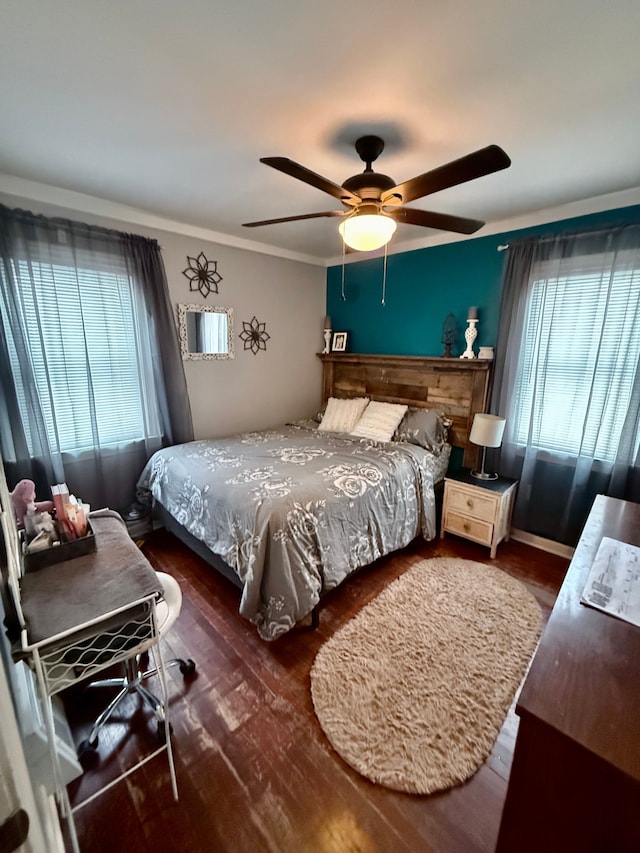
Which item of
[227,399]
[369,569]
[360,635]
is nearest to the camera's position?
[360,635]

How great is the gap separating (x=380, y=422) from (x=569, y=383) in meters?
1.43

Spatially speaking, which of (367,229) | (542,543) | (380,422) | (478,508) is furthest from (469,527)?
(367,229)

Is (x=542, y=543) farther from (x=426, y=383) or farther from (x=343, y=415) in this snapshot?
(x=343, y=415)

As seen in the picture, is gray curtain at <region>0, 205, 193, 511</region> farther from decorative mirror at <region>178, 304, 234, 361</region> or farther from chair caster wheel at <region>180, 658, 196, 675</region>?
chair caster wheel at <region>180, 658, 196, 675</region>

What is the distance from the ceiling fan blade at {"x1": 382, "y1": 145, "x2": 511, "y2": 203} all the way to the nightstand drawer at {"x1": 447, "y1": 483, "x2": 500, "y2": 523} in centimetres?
202

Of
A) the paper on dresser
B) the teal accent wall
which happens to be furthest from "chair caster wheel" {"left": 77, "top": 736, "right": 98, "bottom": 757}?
the teal accent wall

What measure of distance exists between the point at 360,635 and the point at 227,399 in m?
2.35

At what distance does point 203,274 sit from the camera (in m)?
3.04

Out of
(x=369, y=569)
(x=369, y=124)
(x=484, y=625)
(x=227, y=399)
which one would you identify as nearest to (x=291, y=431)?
(x=227, y=399)

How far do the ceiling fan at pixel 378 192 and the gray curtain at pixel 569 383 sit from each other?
1.03m

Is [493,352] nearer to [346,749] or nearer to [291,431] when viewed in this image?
[291,431]

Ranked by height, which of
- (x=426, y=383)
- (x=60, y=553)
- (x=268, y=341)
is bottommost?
(x=60, y=553)

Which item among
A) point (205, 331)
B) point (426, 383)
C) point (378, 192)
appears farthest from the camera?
point (426, 383)

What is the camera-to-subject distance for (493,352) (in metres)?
2.79
